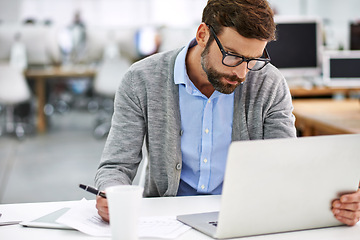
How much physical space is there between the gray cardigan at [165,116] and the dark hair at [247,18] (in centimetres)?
21

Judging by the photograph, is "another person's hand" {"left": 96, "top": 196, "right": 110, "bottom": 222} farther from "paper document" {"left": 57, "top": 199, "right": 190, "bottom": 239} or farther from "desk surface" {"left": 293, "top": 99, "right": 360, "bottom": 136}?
"desk surface" {"left": 293, "top": 99, "right": 360, "bottom": 136}

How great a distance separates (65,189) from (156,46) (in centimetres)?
361

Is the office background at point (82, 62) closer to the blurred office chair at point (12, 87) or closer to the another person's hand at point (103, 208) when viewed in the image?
the blurred office chair at point (12, 87)

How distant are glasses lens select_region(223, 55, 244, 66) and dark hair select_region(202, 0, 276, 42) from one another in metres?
0.07

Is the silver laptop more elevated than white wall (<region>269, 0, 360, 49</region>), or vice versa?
white wall (<region>269, 0, 360, 49</region>)

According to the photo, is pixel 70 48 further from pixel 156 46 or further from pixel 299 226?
pixel 299 226

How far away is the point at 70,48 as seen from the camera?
24.0ft

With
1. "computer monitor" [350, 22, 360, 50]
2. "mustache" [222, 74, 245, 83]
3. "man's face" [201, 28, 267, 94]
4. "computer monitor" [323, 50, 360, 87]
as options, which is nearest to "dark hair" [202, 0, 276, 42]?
"man's face" [201, 28, 267, 94]

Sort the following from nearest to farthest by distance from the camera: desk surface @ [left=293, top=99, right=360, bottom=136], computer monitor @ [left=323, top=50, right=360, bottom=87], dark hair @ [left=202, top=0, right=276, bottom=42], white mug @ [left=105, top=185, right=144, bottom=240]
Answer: white mug @ [left=105, top=185, right=144, bottom=240] → dark hair @ [left=202, top=0, right=276, bottom=42] → desk surface @ [left=293, top=99, right=360, bottom=136] → computer monitor @ [left=323, top=50, right=360, bottom=87]

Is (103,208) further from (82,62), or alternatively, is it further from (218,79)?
(82,62)

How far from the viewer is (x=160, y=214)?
44.0 inches

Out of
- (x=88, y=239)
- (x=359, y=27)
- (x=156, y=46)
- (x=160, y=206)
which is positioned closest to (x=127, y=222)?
(x=88, y=239)

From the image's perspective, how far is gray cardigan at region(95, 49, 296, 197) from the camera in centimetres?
143

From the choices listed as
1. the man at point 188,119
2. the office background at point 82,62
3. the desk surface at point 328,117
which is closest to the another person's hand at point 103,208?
the man at point 188,119
